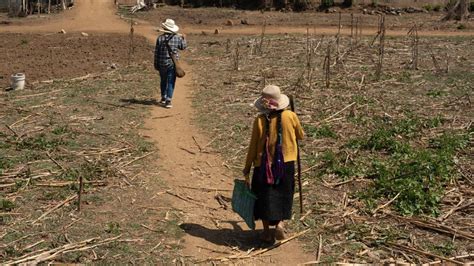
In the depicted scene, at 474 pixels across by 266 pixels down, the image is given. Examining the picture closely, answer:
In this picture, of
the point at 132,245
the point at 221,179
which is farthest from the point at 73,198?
the point at 221,179

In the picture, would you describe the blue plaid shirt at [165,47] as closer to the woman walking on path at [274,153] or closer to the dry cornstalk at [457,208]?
the woman walking on path at [274,153]

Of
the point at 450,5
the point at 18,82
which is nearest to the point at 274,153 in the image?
the point at 18,82

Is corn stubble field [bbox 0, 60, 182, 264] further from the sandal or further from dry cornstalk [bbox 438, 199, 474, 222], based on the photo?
dry cornstalk [bbox 438, 199, 474, 222]

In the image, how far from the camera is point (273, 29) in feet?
78.8

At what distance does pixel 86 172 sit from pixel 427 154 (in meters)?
4.50

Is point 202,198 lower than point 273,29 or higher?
lower

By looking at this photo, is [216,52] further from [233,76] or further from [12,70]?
[12,70]

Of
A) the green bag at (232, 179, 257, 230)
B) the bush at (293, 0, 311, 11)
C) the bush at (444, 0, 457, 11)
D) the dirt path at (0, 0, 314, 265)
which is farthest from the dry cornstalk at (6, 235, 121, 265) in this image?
the bush at (293, 0, 311, 11)

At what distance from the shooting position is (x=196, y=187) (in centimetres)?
788

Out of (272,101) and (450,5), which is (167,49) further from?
(450,5)

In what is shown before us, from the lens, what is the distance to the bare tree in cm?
2473

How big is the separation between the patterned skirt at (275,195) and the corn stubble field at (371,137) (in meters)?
0.54

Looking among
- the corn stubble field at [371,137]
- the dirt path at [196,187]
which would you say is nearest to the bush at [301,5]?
the corn stubble field at [371,137]

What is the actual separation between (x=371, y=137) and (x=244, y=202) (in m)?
3.38
